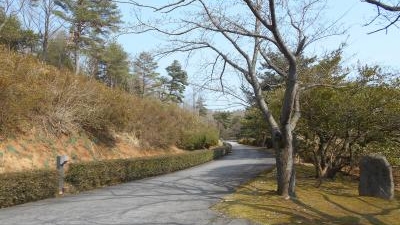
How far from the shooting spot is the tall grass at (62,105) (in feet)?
44.7

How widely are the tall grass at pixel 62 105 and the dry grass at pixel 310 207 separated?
25.3 feet

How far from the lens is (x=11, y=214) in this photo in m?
8.23

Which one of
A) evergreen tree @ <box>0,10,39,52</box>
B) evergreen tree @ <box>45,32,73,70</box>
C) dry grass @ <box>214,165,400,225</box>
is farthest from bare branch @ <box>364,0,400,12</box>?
evergreen tree @ <box>45,32,73,70</box>

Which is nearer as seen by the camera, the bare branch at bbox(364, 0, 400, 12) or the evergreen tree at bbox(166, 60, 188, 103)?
the bare branch at bbox(364, 0, 400, 12)

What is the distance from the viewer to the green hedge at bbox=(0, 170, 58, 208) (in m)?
→ 9.02

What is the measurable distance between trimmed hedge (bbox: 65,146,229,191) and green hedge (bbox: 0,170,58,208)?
1.33 m

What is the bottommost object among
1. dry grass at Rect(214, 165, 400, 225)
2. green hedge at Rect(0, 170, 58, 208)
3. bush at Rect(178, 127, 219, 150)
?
dry grass at Rect(214, 165, 400, 225)

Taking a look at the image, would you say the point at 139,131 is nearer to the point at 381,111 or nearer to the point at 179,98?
the point at 381,111

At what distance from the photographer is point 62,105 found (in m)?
17.3

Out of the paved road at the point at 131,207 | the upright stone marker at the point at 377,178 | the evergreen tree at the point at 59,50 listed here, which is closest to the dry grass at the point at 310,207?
the upright stone marker at the point at 377,178

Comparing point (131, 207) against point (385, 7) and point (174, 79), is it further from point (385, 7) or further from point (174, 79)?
point (174, 79)

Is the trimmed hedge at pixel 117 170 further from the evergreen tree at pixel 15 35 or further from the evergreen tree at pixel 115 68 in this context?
the evergreen tree at pixel 115 68

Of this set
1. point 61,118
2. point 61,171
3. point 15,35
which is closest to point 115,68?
point 15,35

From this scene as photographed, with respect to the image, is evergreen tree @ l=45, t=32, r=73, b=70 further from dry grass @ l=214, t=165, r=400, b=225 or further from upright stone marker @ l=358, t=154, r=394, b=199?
upright stone marker @ l=358, t=154, r=394, b=199
